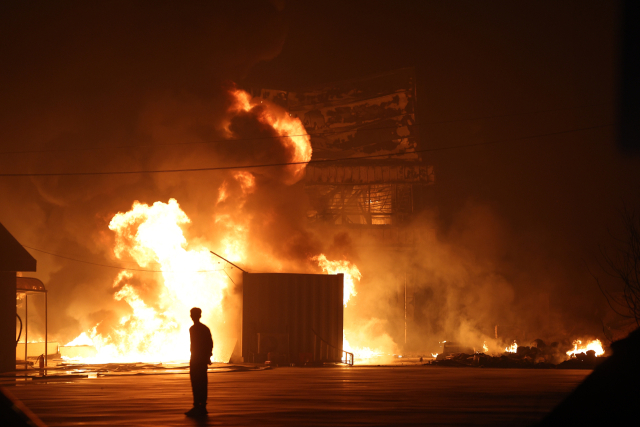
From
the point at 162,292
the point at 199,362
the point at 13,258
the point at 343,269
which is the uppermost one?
the point at 343,269

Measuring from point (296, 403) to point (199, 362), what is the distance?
2.09 meters

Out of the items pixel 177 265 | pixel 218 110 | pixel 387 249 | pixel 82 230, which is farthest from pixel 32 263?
pixel 387 249

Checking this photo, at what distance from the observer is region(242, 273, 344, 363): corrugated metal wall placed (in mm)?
34125

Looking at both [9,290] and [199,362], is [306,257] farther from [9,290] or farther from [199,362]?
[199,362]

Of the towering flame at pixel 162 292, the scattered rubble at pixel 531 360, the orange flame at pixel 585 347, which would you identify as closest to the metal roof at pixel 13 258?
the towering flame at pixel 162 292

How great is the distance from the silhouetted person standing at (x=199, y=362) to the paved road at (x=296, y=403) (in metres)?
0.28

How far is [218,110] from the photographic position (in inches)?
1704

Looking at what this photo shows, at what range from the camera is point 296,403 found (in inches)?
513

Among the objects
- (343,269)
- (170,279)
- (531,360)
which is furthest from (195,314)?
(343,269)

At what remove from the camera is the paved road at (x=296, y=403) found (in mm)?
10109

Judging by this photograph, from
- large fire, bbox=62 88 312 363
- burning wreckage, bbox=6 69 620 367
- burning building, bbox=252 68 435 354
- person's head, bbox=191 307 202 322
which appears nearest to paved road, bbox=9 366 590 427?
person's head, bbox=191 307 202 322

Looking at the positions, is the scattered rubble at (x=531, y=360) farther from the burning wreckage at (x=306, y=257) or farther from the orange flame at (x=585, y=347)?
the orange flame at (x=585, y=347)

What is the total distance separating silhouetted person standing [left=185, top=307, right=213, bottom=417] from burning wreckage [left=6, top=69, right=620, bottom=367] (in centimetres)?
2081

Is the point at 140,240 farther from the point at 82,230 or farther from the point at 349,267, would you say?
the point at 82,230
